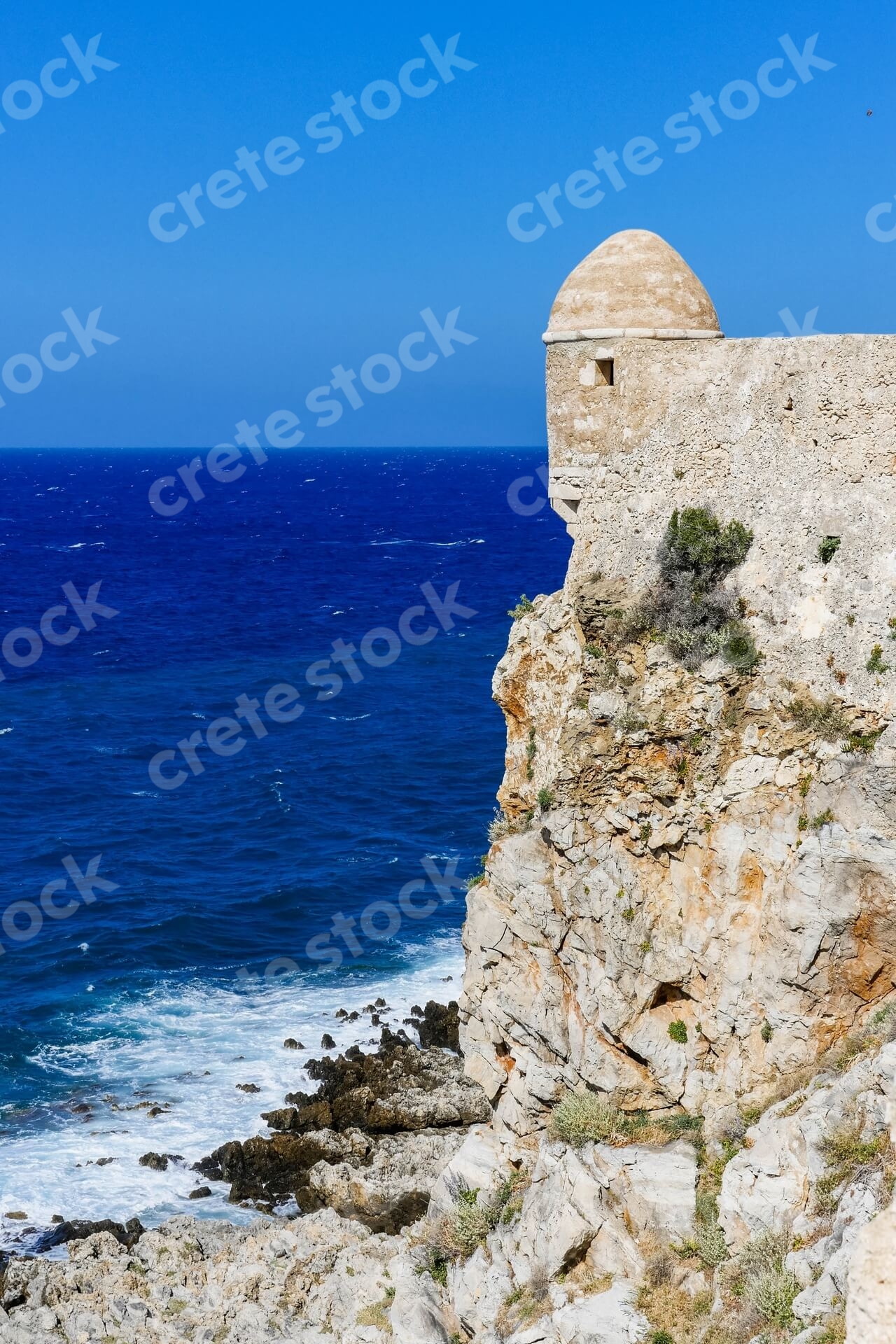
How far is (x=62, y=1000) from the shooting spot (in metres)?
35.3

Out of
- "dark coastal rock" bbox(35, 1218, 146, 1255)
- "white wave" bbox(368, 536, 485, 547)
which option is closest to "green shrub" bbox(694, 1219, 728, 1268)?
"dark coastal rock" bbox(35, 1218, 146, 1255)

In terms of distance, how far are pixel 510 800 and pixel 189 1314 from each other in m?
10.3

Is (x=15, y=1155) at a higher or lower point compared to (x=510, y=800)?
lower

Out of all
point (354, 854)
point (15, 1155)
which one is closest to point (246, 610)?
point (354, 854)

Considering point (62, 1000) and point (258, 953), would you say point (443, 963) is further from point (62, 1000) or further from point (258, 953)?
point (62, 1000)

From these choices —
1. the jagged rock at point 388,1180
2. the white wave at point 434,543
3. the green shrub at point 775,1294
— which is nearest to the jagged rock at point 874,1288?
the green shrub at point 775,1294

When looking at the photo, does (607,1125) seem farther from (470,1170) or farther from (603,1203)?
(470,1170)

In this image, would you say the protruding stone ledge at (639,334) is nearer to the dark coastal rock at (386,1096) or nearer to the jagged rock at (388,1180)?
the jagged rock at (388,1180)

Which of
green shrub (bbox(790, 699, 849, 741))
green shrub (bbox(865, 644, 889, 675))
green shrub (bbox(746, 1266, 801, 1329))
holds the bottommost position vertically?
green shrub (bbox(746, 1266, 801, 1329))

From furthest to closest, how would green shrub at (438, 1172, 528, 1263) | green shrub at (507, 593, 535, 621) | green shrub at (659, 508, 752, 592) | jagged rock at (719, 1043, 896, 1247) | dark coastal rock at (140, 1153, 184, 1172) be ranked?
dark coastal rock at (140, 1153, 184, 1172), green shrub at (507, 593, 535, 621), green shrub at (438, 1172, 528, 1263), green shrub at (659, 508, 752, 592), jagged rock at (719, 1043, 896, 1247)

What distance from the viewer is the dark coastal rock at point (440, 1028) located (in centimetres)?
3228

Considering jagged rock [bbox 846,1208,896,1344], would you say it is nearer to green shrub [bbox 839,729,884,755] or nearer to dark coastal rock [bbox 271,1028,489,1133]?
green shrub [bbox 839,729,884,755]

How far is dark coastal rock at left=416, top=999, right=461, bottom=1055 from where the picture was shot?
106 ft

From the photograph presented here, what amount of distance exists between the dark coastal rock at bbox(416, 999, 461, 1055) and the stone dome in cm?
1830
